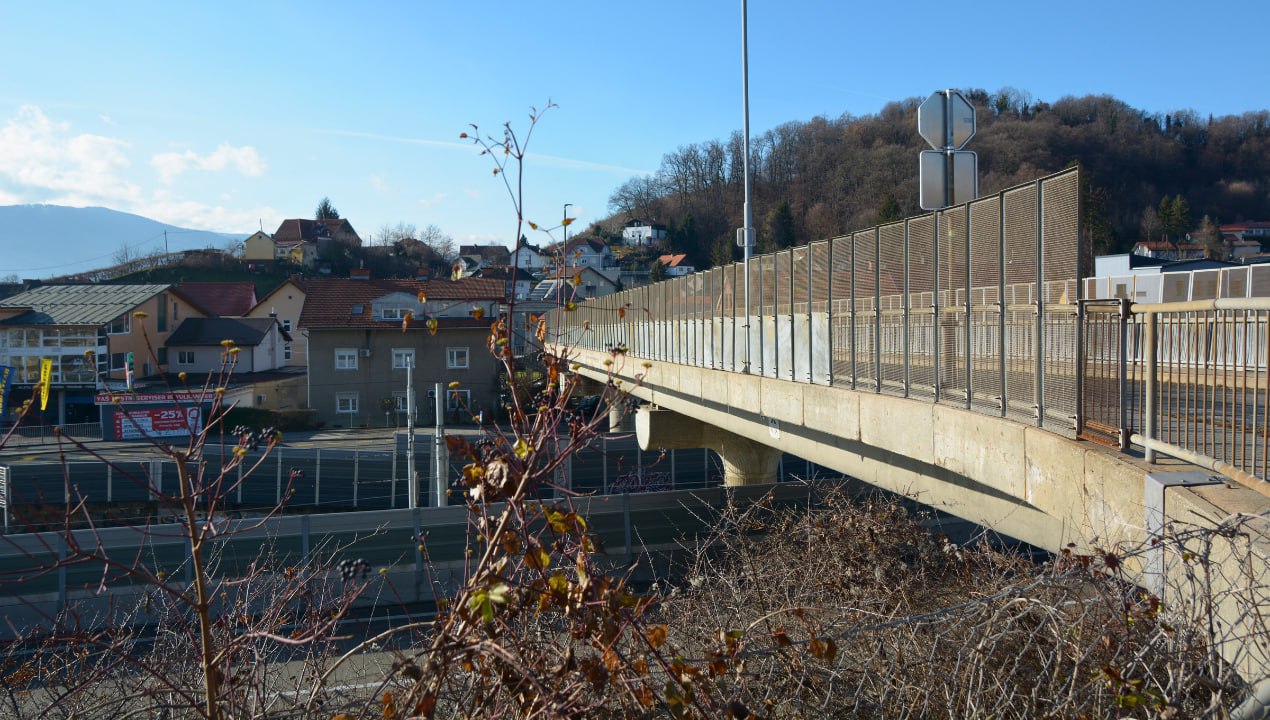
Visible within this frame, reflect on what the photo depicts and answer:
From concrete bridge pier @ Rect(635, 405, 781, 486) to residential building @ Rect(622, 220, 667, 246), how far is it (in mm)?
55922

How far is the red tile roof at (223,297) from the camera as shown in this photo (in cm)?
7138

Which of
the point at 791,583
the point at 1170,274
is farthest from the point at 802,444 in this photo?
the point at 1170,274

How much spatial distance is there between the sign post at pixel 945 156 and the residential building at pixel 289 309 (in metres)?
65.2

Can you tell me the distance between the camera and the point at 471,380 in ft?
176

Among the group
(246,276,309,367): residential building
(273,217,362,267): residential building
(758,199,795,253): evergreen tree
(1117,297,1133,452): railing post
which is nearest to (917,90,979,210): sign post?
(1117,297,1133,452): railing post

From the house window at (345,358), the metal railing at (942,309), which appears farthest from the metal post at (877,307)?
the house window at (345,358)

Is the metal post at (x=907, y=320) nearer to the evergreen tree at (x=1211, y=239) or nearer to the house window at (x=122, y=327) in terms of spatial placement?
the evergreen tree at (x=1211, y=239)

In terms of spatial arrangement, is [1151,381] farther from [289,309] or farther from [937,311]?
[289,309]

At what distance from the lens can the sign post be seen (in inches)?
466

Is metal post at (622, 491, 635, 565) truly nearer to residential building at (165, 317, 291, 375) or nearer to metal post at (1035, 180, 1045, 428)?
Answer: metal post at (1035, 180, 1045, 428)

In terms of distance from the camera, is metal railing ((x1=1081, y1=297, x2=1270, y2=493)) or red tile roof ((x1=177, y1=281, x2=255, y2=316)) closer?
metal railing ((x1=1081, y1=297, x2=1270, y2=493))

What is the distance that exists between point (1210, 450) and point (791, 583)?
17.0ft

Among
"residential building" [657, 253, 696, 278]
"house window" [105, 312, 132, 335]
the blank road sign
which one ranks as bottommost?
"house window" [105, 312, 132, 335]

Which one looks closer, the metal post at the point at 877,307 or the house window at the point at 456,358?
the metal post at the point at 877,307
